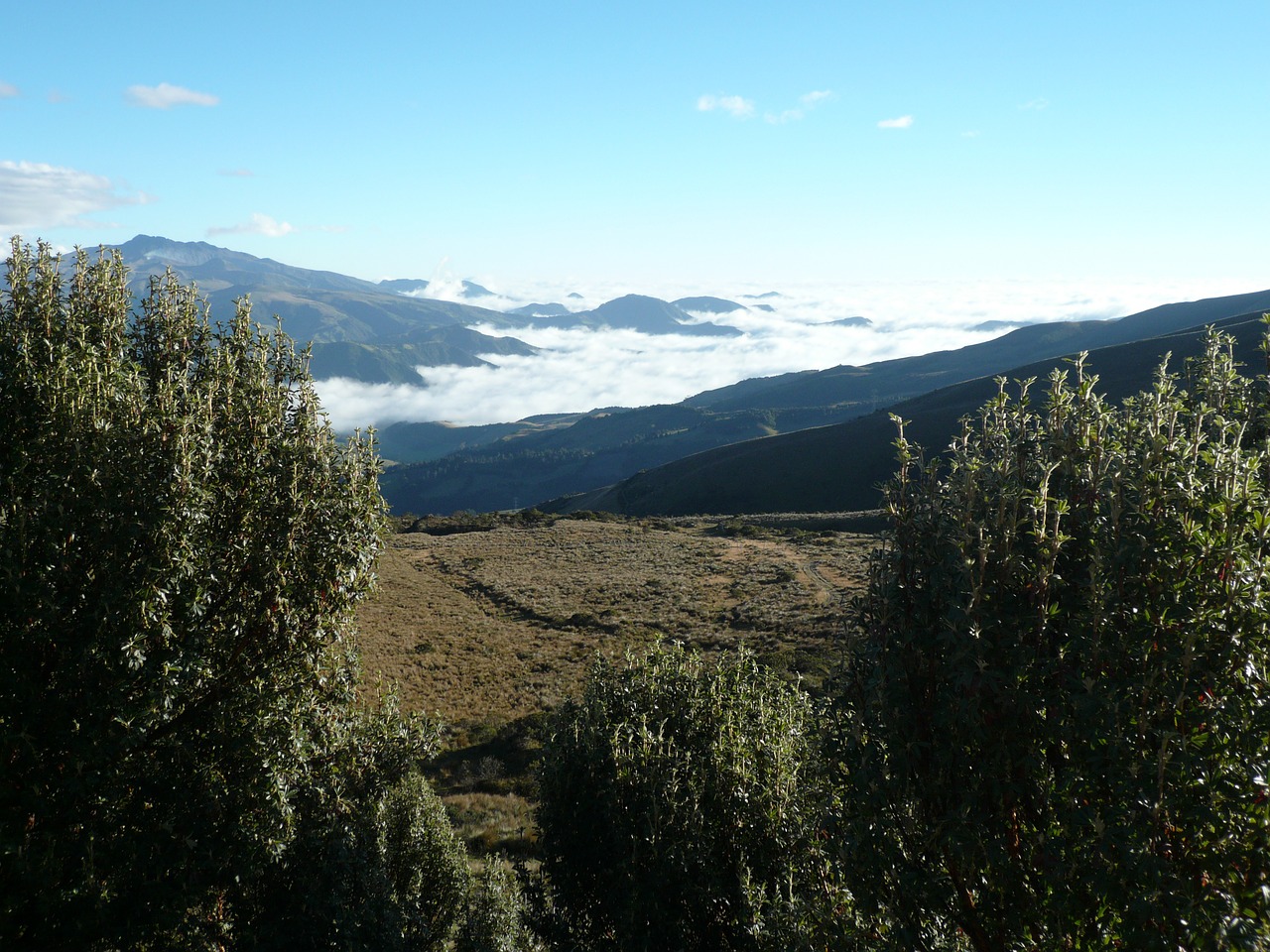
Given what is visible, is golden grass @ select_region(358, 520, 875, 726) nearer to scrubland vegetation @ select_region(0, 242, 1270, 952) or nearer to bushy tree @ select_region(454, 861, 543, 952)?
bushy tree @ select_region(454, 861, 543, 952)

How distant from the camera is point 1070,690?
616 cm

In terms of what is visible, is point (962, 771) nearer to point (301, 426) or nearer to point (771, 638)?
point (301, 426)

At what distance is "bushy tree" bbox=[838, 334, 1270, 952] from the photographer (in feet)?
17.6

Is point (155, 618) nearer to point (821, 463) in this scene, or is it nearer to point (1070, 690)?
point (1070, 690)

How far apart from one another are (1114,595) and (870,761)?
262 centimetres

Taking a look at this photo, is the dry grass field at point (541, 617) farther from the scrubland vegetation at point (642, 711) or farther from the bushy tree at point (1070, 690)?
the bushy tree at point (1070, 690)

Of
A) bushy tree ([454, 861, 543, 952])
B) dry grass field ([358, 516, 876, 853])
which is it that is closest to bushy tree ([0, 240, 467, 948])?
bushy tree ([454, 861, 543, 952])

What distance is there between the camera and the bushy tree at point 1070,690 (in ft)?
17.6

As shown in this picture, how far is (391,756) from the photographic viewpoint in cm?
1359

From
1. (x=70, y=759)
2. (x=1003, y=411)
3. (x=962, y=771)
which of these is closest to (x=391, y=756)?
(x=70, y=759)

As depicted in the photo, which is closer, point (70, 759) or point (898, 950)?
point (898, 950)

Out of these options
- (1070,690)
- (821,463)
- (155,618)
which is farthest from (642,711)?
(821,463)

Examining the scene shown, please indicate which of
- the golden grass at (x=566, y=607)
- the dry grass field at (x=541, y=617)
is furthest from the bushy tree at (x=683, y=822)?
the golden grass at (x=566, y=607)

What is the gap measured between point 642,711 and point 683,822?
8.22 ft
